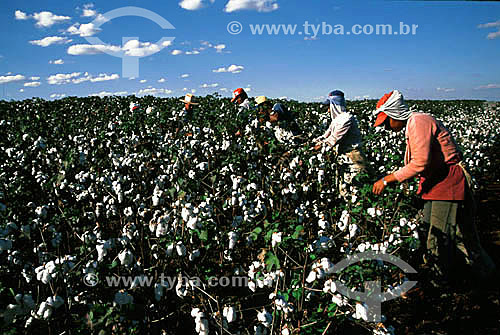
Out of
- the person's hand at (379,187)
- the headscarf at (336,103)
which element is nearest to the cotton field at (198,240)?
the person's hand at (379,187)

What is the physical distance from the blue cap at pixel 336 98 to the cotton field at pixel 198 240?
0.77 metres

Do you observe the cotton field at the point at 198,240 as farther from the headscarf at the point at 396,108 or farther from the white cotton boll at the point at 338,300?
the headscarf at the point at 396,108

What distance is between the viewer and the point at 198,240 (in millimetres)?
3014

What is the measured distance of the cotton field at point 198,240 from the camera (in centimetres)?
202

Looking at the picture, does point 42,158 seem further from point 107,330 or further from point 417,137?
point 417,137

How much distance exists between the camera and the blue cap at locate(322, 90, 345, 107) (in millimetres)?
4481

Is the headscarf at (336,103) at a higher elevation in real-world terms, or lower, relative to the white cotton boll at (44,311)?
higher

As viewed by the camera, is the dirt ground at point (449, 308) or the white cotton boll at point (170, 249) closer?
the white cotton boll at point (170, 249)

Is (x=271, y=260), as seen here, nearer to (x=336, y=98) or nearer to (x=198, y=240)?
(x=198, y=240)

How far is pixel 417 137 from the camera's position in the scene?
2836mm

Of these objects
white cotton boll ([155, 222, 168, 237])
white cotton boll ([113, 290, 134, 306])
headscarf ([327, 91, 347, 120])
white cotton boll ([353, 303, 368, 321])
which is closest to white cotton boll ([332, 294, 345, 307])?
white cotton boll ([353, 303, 368, 321])

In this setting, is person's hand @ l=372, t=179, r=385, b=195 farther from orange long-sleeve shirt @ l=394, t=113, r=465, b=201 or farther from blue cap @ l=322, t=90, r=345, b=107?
blue cap @ l=322, t=90, r=345, b=107

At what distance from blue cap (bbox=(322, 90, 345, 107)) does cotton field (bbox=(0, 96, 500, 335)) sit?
2.53 ft

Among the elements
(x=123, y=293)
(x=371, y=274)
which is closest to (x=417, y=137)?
(x=371, y=274)
